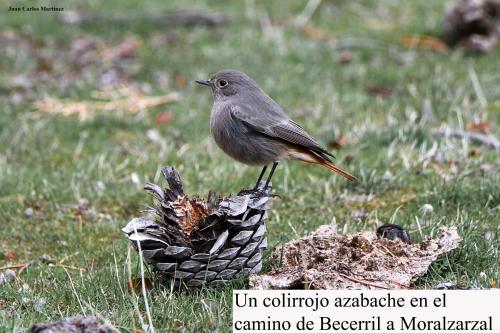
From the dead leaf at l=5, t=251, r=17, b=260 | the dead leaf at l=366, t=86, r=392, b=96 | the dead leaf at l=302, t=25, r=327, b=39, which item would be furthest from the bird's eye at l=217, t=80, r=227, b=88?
the dead leaf at l=302, t=25, r=327, b=39

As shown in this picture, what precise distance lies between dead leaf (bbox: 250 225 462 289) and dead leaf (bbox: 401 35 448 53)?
20.2ft

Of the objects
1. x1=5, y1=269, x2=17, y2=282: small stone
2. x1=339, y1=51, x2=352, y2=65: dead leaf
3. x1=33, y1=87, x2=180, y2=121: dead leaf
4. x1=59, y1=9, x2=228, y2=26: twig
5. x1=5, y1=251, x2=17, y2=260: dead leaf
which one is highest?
x1=59, y1=9, x2=228, y2=26: twig

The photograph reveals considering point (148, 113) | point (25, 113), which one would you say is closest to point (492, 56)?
point (148, 113)

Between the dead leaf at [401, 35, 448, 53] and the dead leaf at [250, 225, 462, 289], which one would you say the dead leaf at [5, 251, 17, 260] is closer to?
the dead leaf at [250, 225, 462, 289]

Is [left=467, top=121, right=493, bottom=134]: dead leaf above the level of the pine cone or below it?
above

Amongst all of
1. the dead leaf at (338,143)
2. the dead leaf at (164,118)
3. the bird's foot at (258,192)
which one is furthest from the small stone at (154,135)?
the bird's foot at (258,192)

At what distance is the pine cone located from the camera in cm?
446

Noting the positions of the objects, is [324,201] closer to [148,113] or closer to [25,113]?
[148,113]

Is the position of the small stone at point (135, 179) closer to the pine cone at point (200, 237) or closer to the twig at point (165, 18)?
the pine cone at point (200, 237)

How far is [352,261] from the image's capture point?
446 centimetres

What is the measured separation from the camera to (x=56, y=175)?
696cm

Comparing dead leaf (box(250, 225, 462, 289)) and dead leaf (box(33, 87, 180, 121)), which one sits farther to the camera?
dead leaf (box(33, 87, 180, 121))

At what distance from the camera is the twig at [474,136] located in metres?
7.25

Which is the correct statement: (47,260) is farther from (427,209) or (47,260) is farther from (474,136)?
(474,136)
